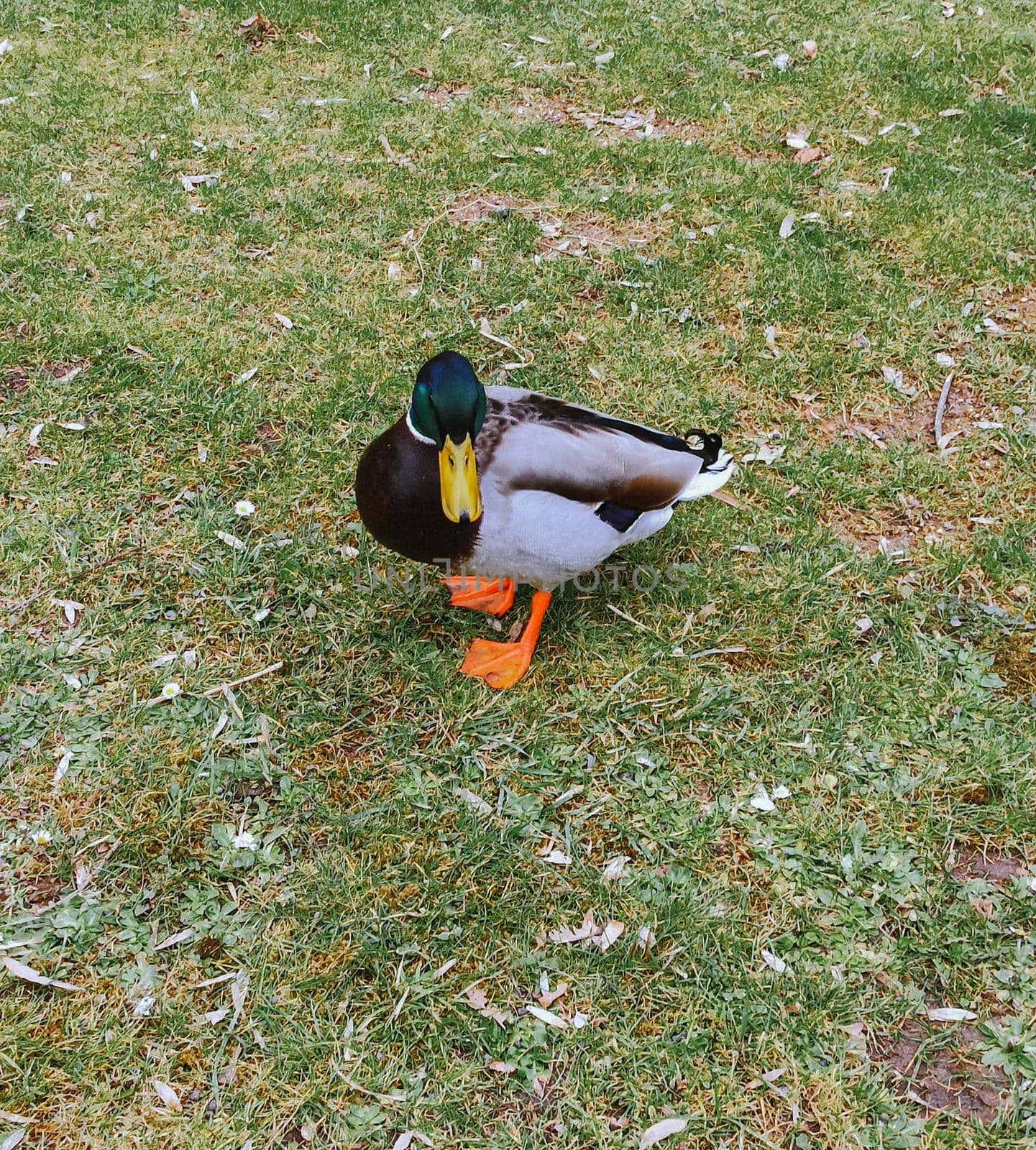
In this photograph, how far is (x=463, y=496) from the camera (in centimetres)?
229

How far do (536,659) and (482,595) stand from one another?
0.30 metres

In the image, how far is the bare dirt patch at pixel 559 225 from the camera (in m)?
4.31

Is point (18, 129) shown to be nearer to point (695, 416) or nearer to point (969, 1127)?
point (695, 416)

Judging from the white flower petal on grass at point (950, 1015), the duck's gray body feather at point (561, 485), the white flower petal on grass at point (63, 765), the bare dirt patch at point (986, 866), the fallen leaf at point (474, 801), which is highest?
the duck's gray body feather at point (561, 485)

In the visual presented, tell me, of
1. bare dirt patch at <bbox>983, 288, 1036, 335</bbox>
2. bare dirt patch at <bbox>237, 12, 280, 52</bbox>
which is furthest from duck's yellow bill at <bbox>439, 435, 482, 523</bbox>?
bare dirt patch at <bbox>237, 12, 280, 52</bbox>

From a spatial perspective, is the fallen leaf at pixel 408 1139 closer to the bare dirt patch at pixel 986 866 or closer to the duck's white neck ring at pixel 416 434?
the bare dirt patch at pixel 986 866

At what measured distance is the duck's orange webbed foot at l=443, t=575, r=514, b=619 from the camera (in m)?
2.97

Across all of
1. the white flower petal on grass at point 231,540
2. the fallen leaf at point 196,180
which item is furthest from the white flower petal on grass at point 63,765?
the fallen leaf at point 196,180

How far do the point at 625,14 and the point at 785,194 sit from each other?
227cm

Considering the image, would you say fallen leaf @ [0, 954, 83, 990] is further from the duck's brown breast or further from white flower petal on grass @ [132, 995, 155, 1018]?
the duck's brown breast

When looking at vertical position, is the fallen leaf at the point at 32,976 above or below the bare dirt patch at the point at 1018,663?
above

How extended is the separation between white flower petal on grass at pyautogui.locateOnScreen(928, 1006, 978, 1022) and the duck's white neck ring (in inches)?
72.2

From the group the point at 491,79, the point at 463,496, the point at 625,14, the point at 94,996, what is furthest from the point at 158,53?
the point at 94,996

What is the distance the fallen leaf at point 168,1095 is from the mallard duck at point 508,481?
4.48ft
